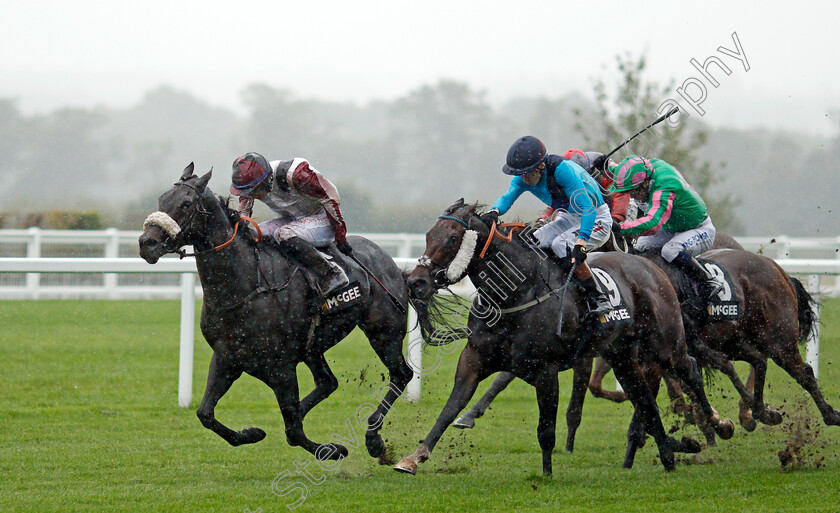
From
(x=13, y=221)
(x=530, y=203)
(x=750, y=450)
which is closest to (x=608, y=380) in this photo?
(x=750, y=450)

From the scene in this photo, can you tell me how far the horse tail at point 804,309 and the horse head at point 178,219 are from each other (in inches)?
186

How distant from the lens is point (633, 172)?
246 inches

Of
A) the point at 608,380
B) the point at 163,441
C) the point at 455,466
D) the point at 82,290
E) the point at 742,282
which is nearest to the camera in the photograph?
the point at 455,466

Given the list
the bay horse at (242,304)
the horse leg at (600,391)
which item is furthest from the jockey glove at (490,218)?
the horse leg at (600,391)

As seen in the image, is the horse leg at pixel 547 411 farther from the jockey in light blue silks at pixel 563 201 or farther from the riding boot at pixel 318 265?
the riding boot at pixel 318 265

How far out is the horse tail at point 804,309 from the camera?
7.13 metres

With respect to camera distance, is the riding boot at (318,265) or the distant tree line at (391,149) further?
the distant tree line at (391,149)

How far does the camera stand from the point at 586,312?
5438mm

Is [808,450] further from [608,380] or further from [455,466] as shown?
[608,380]

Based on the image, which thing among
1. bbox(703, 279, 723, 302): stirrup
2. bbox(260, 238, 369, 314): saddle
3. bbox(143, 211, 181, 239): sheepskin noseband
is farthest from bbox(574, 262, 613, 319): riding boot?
bbox(143, 211, 181, 239): sheepskin noseband

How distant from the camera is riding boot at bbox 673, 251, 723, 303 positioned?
630 centimetres

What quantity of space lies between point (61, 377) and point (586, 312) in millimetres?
5099

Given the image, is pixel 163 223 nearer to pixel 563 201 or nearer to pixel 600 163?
pixel 563 201

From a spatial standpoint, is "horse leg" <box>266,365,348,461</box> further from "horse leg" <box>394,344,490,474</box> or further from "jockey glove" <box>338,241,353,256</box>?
"jockey glove" <box>338,241,353,256</box>
